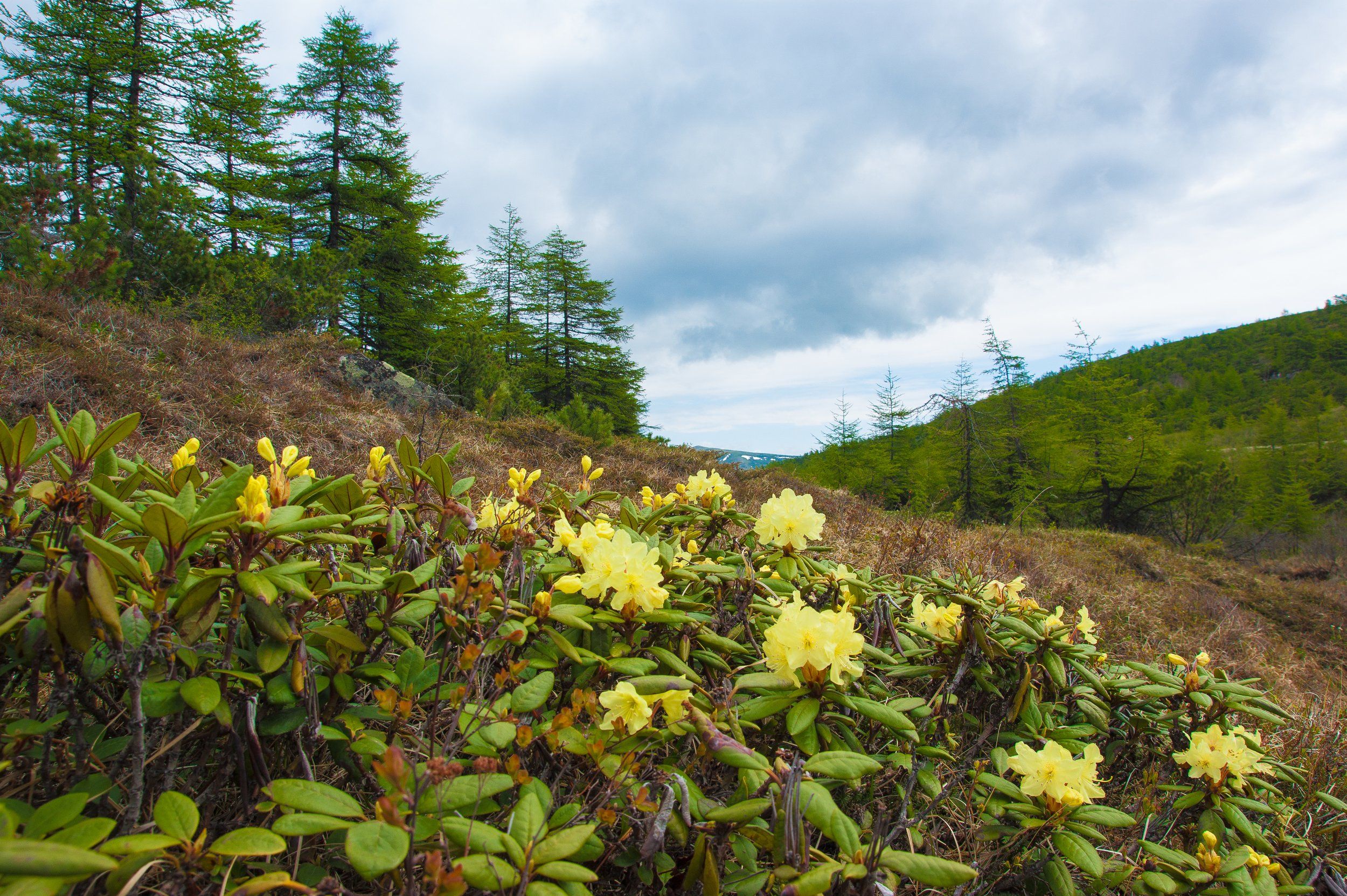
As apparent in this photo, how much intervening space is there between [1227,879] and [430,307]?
687 inches

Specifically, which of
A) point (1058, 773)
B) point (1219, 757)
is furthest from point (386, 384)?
point (1219, 757)

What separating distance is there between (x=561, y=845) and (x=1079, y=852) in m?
1.00

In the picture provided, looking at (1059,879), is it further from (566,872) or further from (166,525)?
(166,525)

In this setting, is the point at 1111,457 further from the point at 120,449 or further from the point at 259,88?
the point at 259,88

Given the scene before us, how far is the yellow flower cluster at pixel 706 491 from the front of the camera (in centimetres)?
207

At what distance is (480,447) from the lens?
6691 mm

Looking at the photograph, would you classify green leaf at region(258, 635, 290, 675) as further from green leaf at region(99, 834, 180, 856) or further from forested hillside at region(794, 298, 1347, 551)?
forested hillside at region(794, 298, 1347, 551)

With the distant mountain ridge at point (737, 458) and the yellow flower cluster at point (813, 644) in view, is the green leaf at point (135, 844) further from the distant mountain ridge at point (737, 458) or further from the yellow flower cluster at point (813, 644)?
the distant mountain ridge at point (737, 458)

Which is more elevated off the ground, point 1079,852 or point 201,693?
point 201,693

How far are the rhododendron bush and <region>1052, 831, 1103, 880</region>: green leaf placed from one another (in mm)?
18

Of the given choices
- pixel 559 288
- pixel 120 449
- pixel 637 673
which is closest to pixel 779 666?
pixel 637 673

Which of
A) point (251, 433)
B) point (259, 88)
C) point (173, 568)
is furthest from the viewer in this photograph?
point (259, 88)

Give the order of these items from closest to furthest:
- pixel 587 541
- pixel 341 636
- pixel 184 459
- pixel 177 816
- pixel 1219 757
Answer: pixel 177 816
pixel 341 636
pixel 184 459
pixel 587 541
pixel 1219 757

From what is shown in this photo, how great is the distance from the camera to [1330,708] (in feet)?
10.6
